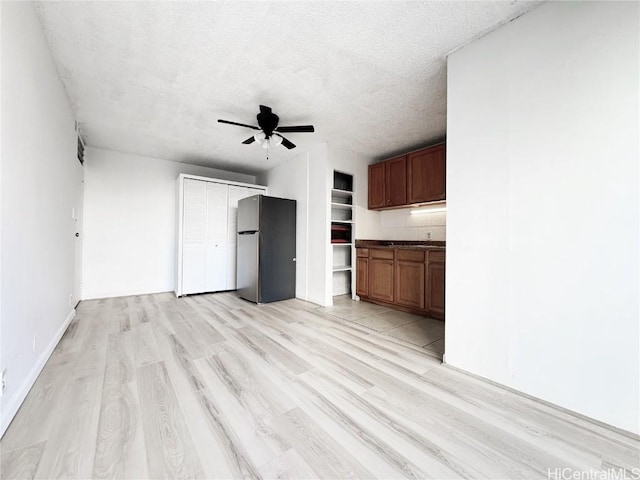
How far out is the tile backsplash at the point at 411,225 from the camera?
13.6ft

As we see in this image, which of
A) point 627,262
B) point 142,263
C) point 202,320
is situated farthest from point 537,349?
point 142,263

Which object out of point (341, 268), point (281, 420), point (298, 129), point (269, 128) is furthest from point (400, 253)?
point (281, 420)

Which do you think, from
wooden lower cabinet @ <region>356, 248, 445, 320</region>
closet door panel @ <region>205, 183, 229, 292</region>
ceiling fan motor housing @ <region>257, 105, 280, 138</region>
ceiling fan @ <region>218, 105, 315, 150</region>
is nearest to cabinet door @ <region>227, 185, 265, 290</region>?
closet door panel @ <region>205, 183, 229, 292</region>

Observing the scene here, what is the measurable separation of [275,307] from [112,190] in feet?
11.5

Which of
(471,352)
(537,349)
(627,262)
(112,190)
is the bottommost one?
(471,352)

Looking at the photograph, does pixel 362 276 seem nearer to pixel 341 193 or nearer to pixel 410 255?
pixel 410 255

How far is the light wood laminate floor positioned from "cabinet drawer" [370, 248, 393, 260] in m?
1.68

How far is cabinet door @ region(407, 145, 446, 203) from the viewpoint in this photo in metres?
3.64

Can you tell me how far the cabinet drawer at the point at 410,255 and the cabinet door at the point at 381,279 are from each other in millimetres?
191

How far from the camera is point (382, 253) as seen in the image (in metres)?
4.10

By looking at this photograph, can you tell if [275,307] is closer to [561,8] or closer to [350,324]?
[350,324]

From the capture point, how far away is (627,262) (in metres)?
1.40

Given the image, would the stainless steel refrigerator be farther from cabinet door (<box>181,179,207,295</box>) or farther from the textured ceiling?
the textured ceiling

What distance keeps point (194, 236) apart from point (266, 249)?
1499mm
